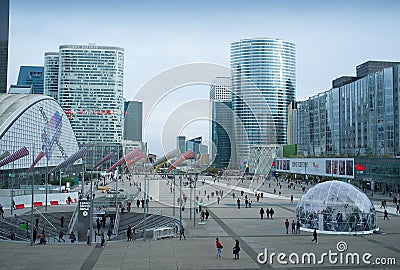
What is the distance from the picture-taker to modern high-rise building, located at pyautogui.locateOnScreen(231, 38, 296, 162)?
45.3 m

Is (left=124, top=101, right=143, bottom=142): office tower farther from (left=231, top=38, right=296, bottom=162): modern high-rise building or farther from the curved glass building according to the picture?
the curved glass building

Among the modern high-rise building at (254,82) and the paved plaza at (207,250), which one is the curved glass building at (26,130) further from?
the paved plaza at (207,250)

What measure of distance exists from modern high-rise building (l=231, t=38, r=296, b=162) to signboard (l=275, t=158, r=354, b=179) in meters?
9.27

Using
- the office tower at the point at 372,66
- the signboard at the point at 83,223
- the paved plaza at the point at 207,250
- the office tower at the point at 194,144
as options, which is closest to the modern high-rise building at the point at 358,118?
the office tower at the point at 372,66

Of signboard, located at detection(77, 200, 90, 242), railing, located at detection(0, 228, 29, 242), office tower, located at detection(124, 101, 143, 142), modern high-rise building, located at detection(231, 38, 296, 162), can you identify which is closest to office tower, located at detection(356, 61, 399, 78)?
modern high-rise building, located at detection(231, 38, 296, 162)

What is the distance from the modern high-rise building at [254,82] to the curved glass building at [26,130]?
24187 millimetres

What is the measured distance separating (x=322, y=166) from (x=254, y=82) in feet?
71.0

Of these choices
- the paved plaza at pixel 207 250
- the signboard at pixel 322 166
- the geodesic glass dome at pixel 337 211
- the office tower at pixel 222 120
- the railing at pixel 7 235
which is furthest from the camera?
the signboard at pixel 322 166

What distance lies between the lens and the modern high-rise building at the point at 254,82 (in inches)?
1784

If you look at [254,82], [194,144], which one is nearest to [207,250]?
[194,144]

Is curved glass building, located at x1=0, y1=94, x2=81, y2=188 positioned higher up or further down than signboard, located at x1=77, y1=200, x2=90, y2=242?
higher up

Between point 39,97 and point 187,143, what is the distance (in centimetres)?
3648

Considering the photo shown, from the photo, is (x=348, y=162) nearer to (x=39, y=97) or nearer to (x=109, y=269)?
(x=39, y=97)

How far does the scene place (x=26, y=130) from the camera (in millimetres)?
67125
